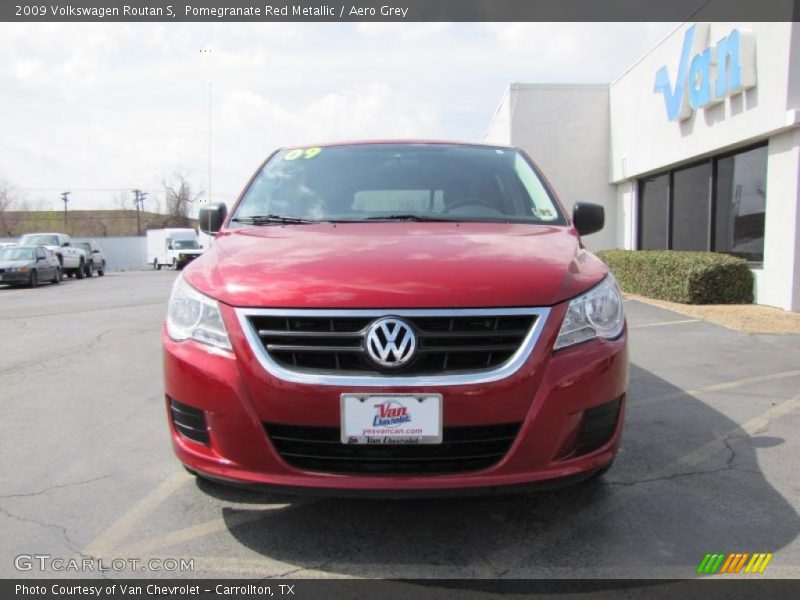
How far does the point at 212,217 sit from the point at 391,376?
2042 millimetres

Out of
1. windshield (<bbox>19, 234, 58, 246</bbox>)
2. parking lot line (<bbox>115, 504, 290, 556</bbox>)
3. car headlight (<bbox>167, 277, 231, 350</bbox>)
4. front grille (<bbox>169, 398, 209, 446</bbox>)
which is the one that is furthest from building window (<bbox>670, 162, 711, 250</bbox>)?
windshield (<bbox>19, 234, 58, 246</bbox>)

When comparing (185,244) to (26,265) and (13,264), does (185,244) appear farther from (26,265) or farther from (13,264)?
(13,264)

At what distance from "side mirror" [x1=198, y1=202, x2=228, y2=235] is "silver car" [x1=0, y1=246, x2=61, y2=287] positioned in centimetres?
1914

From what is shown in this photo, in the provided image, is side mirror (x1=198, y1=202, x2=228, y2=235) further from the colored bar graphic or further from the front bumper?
the colored bar graphic

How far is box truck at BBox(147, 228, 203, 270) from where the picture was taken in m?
35.1

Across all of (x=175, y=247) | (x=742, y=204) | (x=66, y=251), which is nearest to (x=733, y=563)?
(x=742, y=204)

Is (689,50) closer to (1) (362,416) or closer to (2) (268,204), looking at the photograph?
(2) (268,204)

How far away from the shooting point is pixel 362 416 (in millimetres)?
2191

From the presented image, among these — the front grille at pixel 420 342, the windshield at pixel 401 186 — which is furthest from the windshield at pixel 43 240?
the front grille at pixel 420 342

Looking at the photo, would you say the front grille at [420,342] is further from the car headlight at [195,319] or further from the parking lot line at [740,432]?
the parking lot line at [740,432]

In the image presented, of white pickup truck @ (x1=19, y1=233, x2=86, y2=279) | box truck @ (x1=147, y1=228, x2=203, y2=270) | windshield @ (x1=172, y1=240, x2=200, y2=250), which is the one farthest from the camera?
windshield @ (x1=172, y1=240, x2=200, y2=250)

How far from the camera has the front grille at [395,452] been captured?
7.34 feet

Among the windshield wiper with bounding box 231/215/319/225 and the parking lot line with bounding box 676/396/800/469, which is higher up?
the windshield wiper with bounding box 231/215/319/225

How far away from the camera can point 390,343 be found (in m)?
2.22
